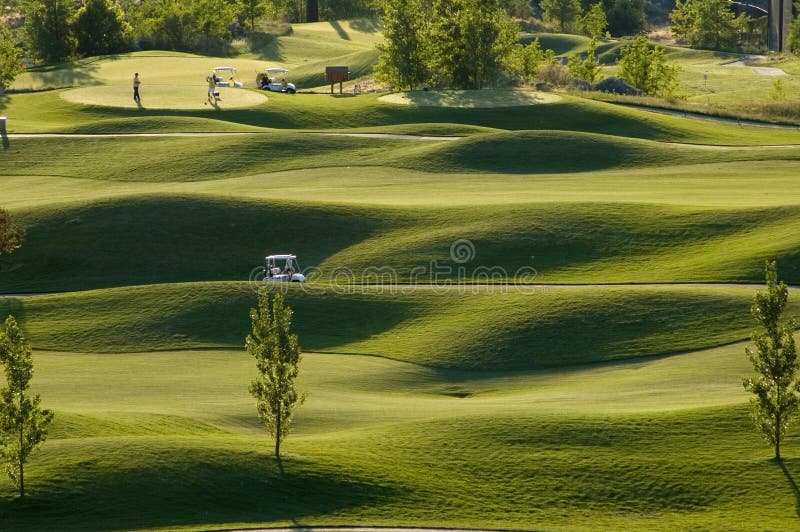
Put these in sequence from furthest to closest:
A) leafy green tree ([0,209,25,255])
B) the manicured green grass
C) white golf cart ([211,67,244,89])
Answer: white golf cart ([211,67,244,89]) < leafy green tree ([0,209,25,255]) < the manicured green grass

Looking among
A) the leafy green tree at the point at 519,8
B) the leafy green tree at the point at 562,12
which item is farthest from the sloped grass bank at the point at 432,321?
the leafy green tree at the point at 519,8

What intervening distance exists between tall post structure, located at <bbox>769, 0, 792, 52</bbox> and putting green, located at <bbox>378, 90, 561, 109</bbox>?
78857mm

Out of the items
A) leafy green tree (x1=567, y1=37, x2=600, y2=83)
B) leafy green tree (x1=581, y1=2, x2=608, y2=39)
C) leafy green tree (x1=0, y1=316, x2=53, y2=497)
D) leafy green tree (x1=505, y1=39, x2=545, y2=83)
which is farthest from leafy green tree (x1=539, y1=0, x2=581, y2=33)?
leafy green tree (x1=0, y1=316, x2=53, y2=497)

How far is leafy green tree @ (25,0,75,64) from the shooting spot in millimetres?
124375

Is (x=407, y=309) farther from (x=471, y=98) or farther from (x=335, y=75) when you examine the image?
(x=335, y=75)

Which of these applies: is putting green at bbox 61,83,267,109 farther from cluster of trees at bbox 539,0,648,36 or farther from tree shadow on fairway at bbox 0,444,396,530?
cluster of trees at bbox 539,0,648,36

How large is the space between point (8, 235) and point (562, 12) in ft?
482

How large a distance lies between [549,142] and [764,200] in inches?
770

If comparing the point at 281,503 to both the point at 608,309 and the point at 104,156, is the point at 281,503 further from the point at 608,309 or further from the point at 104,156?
the point at 104,156

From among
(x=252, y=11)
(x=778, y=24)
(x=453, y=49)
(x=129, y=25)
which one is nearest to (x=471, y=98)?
(x=453, y=49)

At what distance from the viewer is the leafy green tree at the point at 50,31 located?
124375 mm

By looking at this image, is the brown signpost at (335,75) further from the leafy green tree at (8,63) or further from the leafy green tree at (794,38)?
the leafy green tree at (794,38)

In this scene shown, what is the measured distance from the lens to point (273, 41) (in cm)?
14925

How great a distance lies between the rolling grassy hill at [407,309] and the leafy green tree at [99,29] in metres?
34.0
